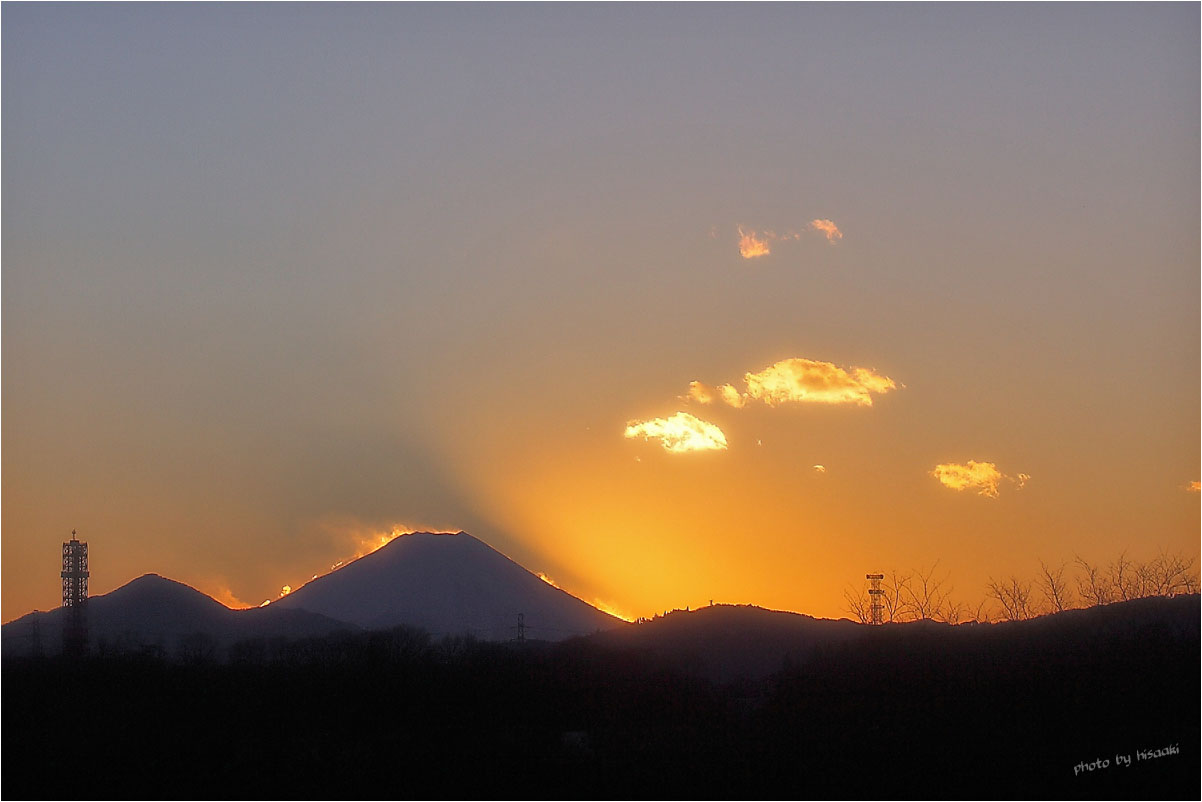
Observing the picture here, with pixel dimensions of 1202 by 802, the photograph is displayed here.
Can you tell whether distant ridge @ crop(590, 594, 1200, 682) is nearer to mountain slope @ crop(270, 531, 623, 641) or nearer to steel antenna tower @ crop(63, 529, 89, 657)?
steel antenna tower @ crop(63, 529, 89, 657)

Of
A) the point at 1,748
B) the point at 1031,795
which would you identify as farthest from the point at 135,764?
the point at 1031,795

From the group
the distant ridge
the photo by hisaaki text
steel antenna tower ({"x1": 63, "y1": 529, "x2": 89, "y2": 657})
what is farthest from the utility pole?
the photo by hisaaki text

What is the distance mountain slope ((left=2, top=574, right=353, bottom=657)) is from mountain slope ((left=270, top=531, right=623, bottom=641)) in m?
17.8

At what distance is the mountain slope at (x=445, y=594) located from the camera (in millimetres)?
133625

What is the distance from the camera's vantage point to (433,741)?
28.3m

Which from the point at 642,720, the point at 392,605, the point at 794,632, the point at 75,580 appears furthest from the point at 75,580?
the point at 392,605

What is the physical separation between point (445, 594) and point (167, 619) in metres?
42.1

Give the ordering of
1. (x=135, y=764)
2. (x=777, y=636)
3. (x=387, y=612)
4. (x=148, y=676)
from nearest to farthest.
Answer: (x=135, y=764)
(x=148, y=676)
(x=777, y=636)
(x=387, y=612)

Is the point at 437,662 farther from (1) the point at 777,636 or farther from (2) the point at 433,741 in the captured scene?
(1) the point at 777,636

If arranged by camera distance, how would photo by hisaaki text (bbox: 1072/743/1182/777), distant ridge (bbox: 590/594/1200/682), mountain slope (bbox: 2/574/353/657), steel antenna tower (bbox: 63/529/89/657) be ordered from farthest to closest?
mountain slope (bbox: 2/574/353/657) → steel antenna tower (bbox: 63/529/89/657) → distant ridge (bbox: 590/594/1200/682) → photo by hisaaki text (bbox: 1072/743/1182/777)

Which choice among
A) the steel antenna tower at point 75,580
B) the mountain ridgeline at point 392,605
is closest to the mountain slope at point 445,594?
the mountain ridgeline at point 392,605

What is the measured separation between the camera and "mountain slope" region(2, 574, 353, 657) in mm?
92569

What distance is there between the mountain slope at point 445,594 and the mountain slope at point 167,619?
1776cm

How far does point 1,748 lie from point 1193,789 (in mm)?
23322
